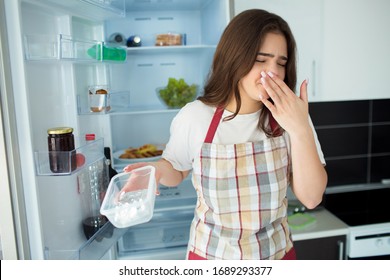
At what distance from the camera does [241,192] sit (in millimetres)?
983

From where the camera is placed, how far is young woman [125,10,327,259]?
3.01ft

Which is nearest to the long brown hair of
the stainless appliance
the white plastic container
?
the white plastic container

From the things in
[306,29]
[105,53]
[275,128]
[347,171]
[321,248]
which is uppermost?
[306,29]

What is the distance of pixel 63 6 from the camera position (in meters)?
1.01

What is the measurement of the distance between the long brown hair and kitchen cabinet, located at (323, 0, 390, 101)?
66cm

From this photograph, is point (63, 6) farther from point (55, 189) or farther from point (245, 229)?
point (245, 229)

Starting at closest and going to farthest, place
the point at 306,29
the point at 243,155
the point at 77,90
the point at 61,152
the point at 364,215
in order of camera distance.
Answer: the point at 61,152 → the point at 243,155 → the point at 77,90 → the point at 306,29 → the point at 364,215

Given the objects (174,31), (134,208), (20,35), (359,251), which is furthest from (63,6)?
Result: (359,251)

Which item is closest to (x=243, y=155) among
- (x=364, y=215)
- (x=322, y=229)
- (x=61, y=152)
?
(x=61, y=152)

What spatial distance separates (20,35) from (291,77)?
0.66 m

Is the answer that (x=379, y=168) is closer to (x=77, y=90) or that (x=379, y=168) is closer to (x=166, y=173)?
(x=166, y=173)

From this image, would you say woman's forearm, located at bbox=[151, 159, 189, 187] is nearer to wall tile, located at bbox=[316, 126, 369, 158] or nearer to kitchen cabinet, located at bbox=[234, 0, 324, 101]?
kitchen cabinet, located at bbox=[234, 0, 324, 101]

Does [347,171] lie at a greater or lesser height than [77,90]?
lesser

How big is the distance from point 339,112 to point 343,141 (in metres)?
0.16
